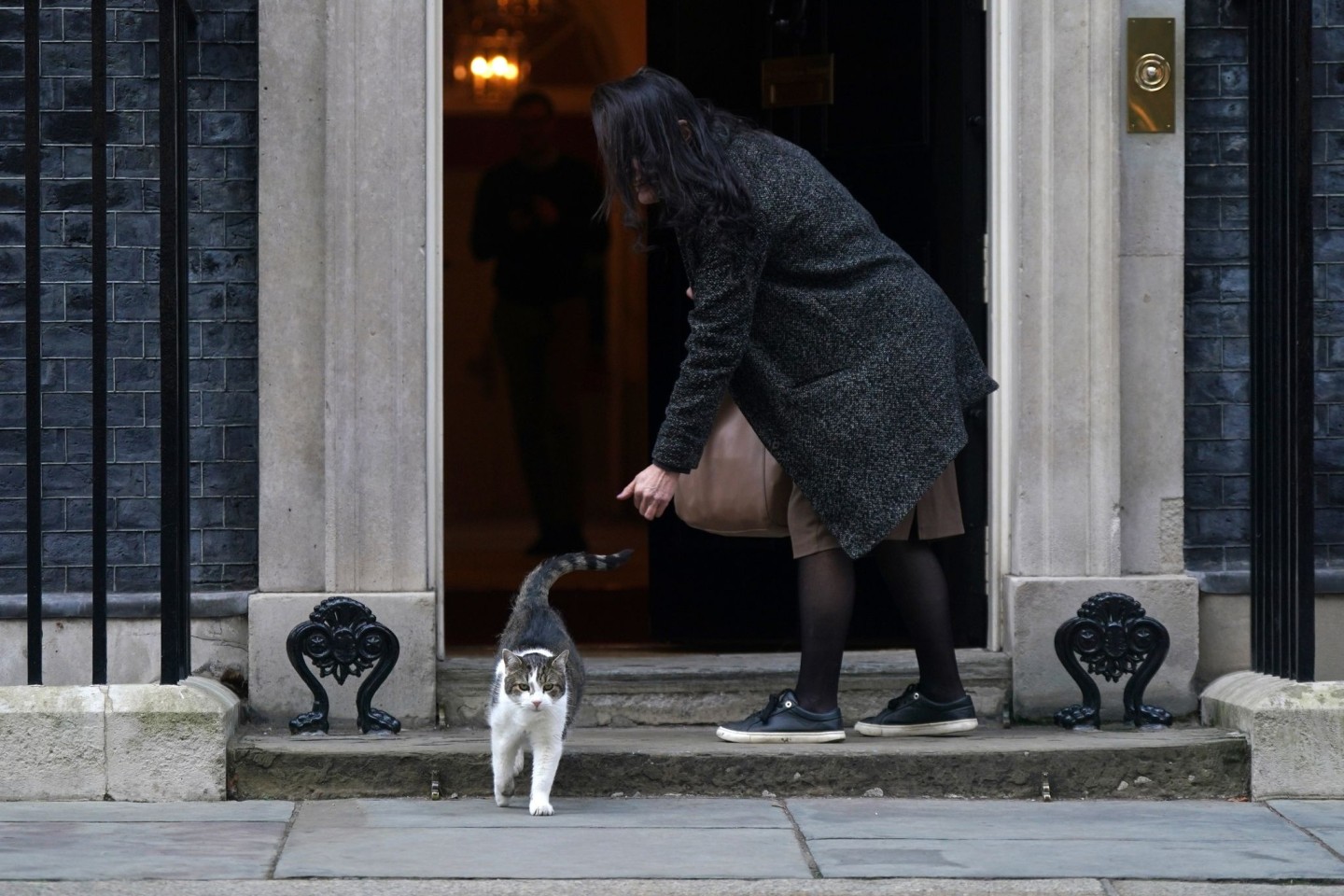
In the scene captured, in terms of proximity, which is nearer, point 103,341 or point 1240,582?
point 103,341

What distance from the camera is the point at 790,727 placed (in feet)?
16.4

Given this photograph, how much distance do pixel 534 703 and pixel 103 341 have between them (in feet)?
4.92

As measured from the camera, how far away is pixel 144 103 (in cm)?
545

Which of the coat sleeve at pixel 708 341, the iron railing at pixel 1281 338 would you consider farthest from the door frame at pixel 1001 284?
the coat sleeve at pixel 708 341

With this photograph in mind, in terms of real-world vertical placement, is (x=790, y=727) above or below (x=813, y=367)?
below

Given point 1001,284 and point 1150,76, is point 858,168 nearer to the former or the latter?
point 1001,284

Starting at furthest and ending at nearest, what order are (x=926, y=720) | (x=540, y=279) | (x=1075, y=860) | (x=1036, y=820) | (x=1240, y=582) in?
(x=540, y=279), (x=1240, y=582), (x=926, y=720), (x=1036, y=820), (x=1075, y=860)

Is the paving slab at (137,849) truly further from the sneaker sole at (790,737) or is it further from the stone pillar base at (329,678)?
the sneaker sole at (790,737)

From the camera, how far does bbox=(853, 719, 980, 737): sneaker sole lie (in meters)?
5.07

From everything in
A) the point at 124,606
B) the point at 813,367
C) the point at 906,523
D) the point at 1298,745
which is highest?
the point at 813,367

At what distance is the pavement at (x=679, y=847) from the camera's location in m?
3.92

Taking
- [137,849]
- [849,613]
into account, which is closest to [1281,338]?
[849,613]

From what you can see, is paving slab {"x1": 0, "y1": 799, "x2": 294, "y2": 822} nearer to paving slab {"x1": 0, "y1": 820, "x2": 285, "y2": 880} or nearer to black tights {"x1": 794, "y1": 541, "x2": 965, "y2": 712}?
paving slab {"x1": 0, "y1": 820, "x2": 285, "y2": 880}

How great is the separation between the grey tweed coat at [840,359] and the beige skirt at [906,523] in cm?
7
